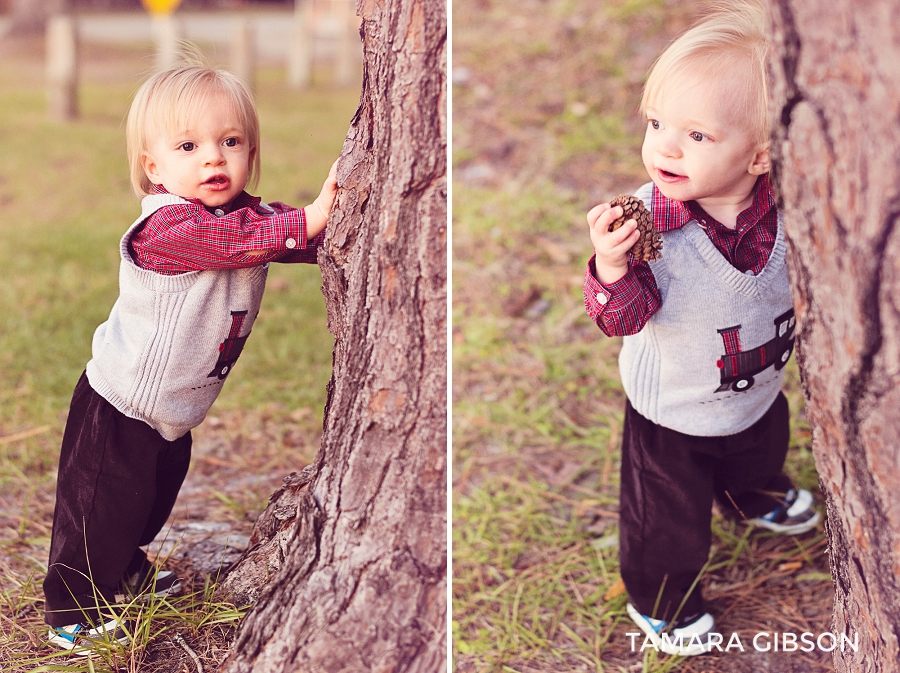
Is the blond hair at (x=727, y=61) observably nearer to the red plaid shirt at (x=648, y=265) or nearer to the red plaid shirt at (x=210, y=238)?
the red plaid shirt at (x=648, y=265)

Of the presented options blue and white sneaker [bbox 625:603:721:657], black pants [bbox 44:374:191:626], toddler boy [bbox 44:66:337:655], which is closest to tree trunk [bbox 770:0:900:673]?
blue and white sneaker [bbox 625:603:721:657]

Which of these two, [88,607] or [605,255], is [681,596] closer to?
[605,255]

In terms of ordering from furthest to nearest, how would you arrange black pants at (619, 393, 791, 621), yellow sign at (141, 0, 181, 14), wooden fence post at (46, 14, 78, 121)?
yellow sign at (141, 0, 181, 14) → wooden fence post at (46, 14, 78, 121) → black pants at (619, 393, 791, 621)

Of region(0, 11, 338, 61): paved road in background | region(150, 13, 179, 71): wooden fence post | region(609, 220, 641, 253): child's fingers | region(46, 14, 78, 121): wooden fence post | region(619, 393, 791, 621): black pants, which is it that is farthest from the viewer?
region(0, 11, 338, 61): paved road in background

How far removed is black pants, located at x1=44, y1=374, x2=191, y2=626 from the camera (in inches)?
75.2

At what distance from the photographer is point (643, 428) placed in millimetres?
2061

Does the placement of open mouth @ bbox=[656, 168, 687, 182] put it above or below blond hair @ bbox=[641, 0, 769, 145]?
below

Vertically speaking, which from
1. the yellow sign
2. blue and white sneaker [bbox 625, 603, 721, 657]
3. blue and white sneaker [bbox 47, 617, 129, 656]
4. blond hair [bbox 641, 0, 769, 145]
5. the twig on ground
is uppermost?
blond hair [bbox 641, 0, 769, 145]

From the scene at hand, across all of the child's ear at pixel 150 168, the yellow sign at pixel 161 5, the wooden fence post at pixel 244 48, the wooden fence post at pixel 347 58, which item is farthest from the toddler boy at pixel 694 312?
the wooden fence post at pixel 347 58

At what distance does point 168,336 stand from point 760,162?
4.08 ft

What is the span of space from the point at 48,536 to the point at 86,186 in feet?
12.7

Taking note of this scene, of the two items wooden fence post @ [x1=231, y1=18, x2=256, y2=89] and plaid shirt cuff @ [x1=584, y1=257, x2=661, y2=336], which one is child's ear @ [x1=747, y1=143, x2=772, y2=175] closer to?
plaid shirt cuff @ [x1=584, y1=257, x2=661, y2=336]

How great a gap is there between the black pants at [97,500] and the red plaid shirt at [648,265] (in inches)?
39.5

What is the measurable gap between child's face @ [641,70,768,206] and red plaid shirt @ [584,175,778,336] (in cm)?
4
